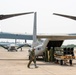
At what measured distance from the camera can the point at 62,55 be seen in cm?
2703

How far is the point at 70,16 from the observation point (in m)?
23.5

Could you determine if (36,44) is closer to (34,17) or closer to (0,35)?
(34,17)

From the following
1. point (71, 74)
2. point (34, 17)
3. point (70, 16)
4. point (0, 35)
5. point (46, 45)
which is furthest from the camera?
point (0, 35)

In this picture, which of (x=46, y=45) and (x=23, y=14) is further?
(x=46, y=45)

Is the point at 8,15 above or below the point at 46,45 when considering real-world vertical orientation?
above

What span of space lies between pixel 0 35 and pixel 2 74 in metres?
85.7

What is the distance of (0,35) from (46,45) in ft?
237

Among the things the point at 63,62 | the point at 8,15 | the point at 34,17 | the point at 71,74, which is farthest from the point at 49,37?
the point at 71,74

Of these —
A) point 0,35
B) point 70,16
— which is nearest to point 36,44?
point 70,16

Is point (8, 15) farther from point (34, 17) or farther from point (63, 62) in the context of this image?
point (34, 17)

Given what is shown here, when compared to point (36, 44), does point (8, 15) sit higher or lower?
higher

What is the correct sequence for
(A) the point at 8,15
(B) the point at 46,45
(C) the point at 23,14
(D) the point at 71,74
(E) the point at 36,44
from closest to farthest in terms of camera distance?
(D) the point at 71,74
(A) the point at 8,15
(C) the point at 23,14
(B) the point at 46,45
(E) the point at 36,44

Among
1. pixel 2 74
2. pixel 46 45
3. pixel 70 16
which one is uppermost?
pixel 70 16

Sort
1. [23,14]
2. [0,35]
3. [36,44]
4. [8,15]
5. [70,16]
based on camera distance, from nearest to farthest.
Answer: [70,16], [8,15], [23,14], [36,44], [0,35]
